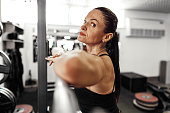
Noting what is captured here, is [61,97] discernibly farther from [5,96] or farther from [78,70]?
[5,96]

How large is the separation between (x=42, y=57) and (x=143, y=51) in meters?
4.32

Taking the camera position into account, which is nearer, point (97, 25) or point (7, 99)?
point (97, 25)

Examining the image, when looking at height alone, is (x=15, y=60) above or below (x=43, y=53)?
below

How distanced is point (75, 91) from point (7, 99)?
2.46ft

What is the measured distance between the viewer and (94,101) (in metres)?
0.52

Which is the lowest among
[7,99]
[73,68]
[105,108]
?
[7,99]

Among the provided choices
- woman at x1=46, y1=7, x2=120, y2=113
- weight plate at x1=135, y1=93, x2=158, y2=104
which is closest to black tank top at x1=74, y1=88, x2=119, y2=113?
woman at x1=46, y1=7, x2=120, y2=113

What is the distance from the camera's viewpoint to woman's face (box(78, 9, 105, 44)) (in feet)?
1.63

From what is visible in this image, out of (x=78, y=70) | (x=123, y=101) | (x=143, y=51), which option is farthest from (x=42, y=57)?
(x=143, y=51)

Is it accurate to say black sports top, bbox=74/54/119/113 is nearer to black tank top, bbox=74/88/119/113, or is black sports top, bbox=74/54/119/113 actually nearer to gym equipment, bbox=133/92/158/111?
black tank top, bbox=74/88/119/113

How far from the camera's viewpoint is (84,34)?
52cm

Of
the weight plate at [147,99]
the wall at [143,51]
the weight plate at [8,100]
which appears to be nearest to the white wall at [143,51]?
the wall at [143,51]

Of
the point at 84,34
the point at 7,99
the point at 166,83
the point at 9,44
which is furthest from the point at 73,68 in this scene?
the point at 166,83

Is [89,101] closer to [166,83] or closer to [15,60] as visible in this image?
[15,60]
